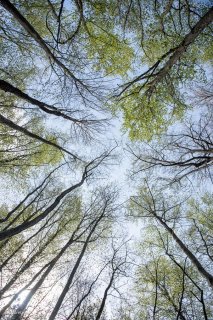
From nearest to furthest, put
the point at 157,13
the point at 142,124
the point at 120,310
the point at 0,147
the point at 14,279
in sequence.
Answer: the point at 157,13 → the point at 142,124 → the point at 14,279 → the point at 0,147 → the point at 120,310

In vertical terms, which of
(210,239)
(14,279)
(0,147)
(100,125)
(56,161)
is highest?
(210,239)

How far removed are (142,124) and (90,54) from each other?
9.09 ft

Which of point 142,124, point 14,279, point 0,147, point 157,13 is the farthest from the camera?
point 0,147

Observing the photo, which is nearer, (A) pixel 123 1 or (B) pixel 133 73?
(A) pixel 123 1

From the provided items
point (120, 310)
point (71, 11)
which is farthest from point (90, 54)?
point (120, 310)

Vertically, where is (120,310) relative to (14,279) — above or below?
above

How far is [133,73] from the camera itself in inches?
310

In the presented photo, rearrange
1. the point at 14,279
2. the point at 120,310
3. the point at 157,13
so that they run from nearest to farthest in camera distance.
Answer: the point at 157,13 < the point at 14,279 < the point at 120,310

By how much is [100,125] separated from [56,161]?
4.49 meters

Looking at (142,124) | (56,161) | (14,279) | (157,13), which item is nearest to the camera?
(157,13)

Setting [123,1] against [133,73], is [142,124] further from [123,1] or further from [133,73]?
[123,1]

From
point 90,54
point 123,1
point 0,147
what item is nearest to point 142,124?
point 90,54

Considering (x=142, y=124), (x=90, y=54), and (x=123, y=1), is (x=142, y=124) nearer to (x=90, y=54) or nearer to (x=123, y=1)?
(x=90, y=54)

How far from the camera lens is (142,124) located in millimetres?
7633
